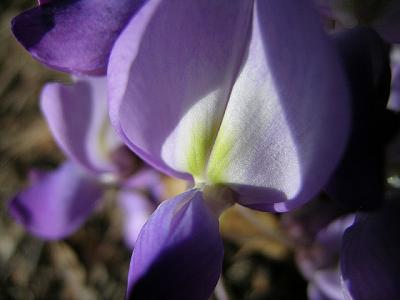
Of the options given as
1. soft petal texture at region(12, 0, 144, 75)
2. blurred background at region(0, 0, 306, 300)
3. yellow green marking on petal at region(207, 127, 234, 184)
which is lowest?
blurred background at region(0, 0, 306, 300)

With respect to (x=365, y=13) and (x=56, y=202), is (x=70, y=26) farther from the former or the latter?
(x=56, y=202)

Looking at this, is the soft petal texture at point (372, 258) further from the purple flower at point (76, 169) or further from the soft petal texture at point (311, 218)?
the purple flower at point (76, 169)

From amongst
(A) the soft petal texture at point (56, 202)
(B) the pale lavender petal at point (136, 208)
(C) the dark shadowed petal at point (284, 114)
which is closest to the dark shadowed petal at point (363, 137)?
(C) the dark shadowed petal at point (284, 114)

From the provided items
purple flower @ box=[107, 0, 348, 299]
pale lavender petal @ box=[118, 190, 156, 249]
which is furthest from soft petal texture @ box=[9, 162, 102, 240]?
purple flower @ box=[107, 0, 348, 299]

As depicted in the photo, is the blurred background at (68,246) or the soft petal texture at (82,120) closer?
the soft petal texture at (82,120)

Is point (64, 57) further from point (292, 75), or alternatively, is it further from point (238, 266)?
point (238, 266)

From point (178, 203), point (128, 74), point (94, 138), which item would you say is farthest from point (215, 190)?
point (94, 138)

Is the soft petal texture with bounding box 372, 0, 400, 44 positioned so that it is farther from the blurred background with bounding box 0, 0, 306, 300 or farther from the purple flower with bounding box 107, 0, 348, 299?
the blurred background with bounding box 0, 0, 306, 300
